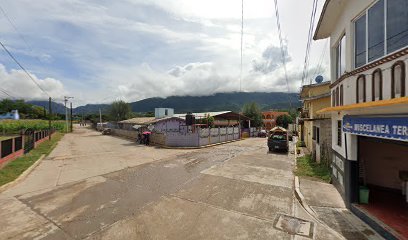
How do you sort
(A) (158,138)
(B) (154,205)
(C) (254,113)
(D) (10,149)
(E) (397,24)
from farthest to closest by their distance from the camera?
1. (C) (254,113)
2. (A) (158,138)
3. (D) (10,149)
4. (B) (154,205)
5. (E) (397,24)

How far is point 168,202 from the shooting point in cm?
774

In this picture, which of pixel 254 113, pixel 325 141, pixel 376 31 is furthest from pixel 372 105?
pixel 254 113

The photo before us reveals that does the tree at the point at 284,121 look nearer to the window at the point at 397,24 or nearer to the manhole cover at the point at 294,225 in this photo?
the manhole cover at the point at 294,225

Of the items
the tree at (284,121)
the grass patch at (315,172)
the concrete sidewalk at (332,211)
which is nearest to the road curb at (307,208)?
the concrete sidewalk at (332,211)

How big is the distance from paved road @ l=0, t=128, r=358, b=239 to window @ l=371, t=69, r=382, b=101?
142 inches

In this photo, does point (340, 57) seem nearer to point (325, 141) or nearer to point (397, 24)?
point (397, 24)

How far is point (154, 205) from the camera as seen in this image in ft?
24.5

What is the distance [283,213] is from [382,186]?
173 inches

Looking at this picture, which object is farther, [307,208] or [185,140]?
[185,140]

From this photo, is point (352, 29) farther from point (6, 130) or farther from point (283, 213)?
point (6, 130)

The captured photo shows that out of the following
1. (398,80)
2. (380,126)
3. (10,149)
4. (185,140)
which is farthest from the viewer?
(185,140)

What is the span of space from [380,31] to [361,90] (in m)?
1.54

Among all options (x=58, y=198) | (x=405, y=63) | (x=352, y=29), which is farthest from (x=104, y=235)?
(x=352, y=29)

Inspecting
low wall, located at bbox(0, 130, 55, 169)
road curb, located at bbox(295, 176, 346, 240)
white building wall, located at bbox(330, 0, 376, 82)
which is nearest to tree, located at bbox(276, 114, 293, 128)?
road curb, located at bbox(295, 176, 346, 240)
